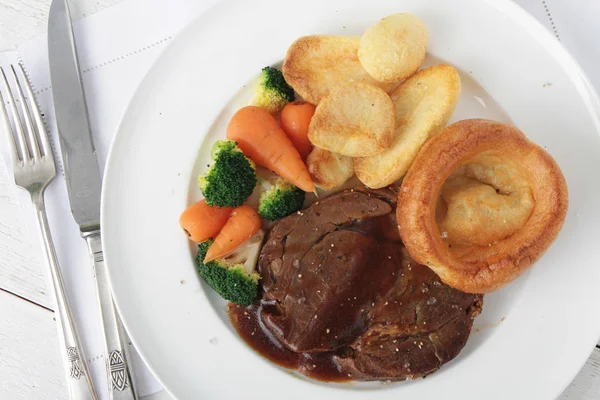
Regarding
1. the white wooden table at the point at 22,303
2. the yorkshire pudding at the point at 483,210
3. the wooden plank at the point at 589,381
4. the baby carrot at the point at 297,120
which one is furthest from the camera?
the white wooden table at the point at 22,303

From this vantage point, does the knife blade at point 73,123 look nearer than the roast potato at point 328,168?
No

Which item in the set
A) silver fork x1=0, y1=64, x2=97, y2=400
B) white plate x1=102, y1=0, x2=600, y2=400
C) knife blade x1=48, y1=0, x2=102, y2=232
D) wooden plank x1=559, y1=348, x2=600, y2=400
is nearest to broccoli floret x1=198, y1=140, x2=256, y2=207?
white plate x1=102, y1=0, x2=600, y2=400

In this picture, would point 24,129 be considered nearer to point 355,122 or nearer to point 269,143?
point 269,143

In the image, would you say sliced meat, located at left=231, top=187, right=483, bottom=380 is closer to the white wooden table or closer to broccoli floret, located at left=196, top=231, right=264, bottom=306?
broccoli floret, located at left=196, top=231, right=264, bottom=306

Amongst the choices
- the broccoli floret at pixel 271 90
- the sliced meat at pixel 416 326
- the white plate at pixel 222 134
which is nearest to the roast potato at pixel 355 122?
the broccoli floret at pixel 271 90

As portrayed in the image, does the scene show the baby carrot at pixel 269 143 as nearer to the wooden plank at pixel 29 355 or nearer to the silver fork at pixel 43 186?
the silver fork at pixel 43 186

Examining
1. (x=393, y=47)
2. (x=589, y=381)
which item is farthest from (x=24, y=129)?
(x=589, y=381)
